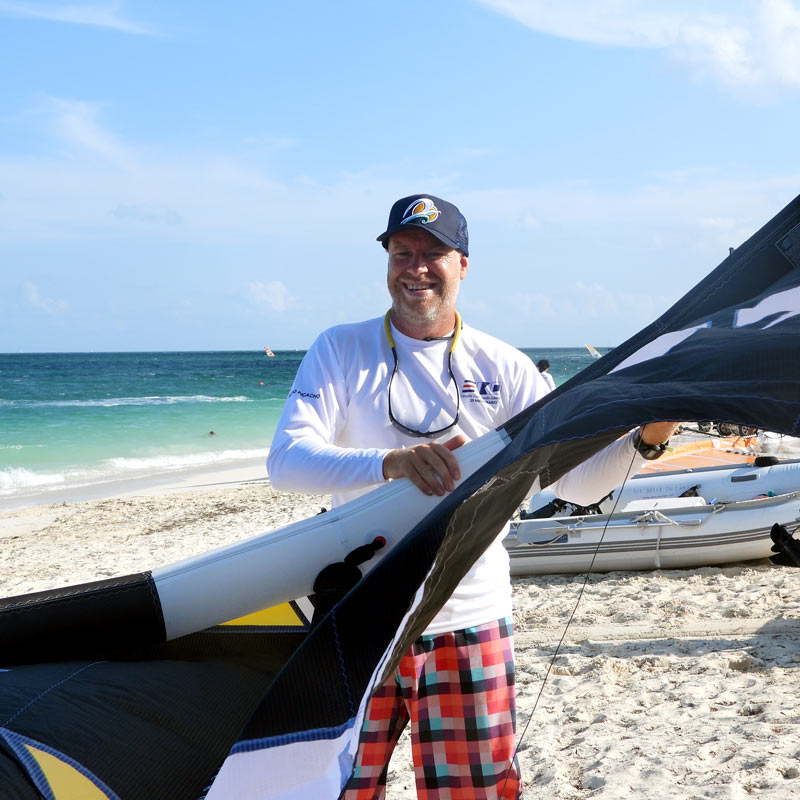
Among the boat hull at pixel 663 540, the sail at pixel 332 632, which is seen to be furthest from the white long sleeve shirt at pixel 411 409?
the boat hull at pixel 663 540

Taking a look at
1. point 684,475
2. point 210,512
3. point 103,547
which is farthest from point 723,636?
point 210,512

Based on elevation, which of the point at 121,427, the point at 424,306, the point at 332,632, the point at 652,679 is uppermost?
the point at 424,306

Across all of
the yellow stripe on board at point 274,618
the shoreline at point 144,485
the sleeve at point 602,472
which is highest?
the sleeve at point 602,472

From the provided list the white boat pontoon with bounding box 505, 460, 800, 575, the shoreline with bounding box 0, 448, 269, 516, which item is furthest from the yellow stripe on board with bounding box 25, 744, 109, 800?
the shoreline with bounding box 0, 448, 269, 516

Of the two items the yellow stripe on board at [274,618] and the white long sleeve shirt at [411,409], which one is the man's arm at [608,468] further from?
the yellow stripe on board at [274,618]

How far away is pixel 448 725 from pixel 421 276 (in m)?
1.12

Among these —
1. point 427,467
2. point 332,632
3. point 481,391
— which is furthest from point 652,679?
point 332,632

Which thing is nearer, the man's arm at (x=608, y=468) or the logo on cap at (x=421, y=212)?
the man's arm at (x=608, y=468)

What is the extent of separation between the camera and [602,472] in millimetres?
1938

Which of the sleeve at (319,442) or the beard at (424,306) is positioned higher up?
the beard at (424,306)

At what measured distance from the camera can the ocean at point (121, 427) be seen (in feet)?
55.0

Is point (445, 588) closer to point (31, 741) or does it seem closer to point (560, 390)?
point (560, 390)

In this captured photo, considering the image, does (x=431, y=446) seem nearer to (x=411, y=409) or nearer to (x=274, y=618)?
(x=411, y=409)

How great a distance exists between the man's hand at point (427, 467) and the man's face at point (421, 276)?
1.42 ft
